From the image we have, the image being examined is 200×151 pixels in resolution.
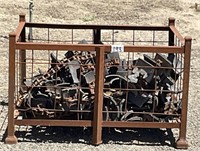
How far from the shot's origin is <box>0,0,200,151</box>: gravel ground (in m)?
6.05

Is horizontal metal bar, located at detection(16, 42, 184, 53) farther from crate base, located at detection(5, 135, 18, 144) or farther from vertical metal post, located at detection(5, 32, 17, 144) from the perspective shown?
crate base, located at detection(5, 135, 18, 144)

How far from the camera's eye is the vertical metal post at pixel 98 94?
5.73 meters

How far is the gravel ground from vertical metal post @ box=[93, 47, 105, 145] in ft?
0.54

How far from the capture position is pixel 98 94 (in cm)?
579

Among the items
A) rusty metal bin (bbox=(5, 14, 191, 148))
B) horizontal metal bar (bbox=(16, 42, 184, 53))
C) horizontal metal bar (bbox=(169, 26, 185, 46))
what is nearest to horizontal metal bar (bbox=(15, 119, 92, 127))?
rusty metal bin (bbox=(5, 14, 191, 148))

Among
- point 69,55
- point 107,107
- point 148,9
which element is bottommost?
point 107,107

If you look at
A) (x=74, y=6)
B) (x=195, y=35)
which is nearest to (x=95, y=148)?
(x=195, y=35)

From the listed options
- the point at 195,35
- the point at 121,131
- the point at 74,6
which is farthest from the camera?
the point at 74,6

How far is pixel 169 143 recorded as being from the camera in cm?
615

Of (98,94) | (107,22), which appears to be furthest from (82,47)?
(107,22)

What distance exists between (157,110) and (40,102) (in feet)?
3.83

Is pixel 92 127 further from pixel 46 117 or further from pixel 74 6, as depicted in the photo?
pixel 74 6

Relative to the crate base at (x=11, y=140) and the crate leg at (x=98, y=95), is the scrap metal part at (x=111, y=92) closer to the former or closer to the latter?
the crate leg at (x=98, y=95)

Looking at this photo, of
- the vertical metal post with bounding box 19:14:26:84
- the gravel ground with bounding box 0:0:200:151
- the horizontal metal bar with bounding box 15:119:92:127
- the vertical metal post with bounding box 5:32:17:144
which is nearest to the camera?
the vertical metal post with bounding box 5:32:17:144
